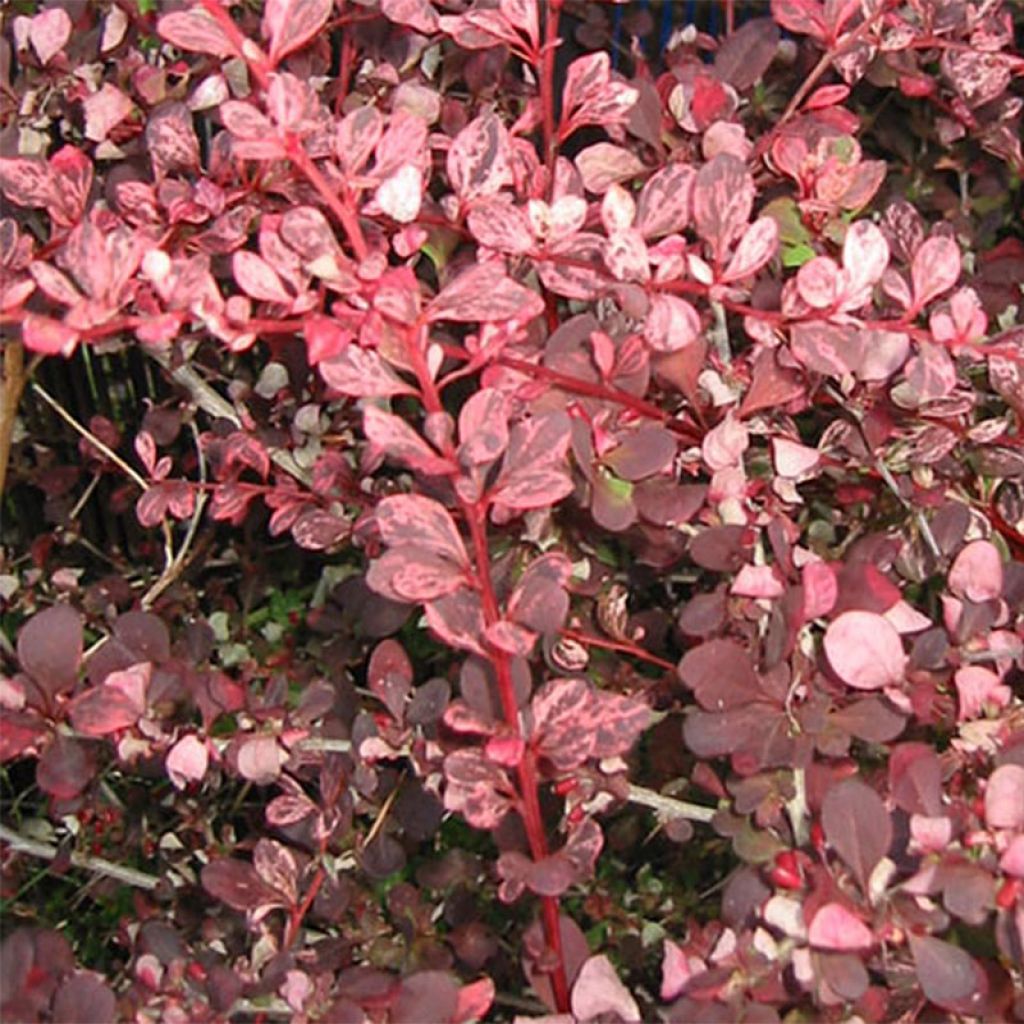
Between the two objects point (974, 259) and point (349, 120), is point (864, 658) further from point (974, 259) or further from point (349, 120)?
point (974, 259)

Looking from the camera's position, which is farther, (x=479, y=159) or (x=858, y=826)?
(x=479, y=159)

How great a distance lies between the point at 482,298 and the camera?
847mm

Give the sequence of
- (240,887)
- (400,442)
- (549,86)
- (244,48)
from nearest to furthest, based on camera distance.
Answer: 1. (400,442)
2. (244,48)
3. (240,887)
4. (549,86)

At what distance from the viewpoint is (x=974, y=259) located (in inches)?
59.6

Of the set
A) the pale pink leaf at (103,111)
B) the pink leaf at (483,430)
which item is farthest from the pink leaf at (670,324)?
the pale pink leaf at (103,111)

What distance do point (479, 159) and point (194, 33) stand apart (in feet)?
0.63

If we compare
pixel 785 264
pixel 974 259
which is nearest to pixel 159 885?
pixel 785 264

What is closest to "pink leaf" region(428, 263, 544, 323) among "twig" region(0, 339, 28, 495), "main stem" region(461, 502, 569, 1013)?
"main stem" region(461, 502, 569, 1013)

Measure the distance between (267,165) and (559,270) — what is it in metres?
0.25

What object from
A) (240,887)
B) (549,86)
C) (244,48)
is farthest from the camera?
(549,86)

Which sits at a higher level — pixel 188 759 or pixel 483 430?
pixel 483 430

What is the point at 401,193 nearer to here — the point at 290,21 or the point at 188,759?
the point at 290,21

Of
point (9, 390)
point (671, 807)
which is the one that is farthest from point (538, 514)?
point (9, 390)

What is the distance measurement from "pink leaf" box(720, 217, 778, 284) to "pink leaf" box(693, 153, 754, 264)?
0.06 feet
